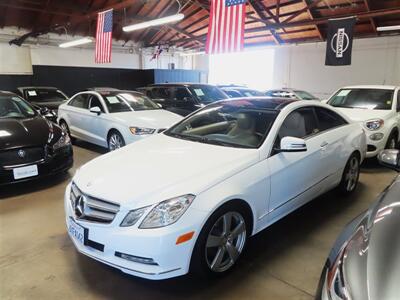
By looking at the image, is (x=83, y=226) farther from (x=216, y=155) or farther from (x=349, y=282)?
(x=349, y=282)

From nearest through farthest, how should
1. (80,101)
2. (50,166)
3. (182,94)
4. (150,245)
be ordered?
(150,245)
(50,166)
(80,101)
(182,94)

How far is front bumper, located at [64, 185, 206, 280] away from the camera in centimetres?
190

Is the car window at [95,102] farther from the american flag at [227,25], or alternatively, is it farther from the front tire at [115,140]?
the american flag at [227,25]

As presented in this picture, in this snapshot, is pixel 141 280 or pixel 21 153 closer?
pixel 141 280

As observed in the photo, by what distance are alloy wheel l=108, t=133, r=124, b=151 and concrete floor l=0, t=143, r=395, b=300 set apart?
196cm

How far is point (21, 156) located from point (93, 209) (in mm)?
2276

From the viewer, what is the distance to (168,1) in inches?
502

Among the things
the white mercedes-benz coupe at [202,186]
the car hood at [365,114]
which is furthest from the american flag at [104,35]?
the white mercedes-benz coupe at [202,186]

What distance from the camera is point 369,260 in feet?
4.24

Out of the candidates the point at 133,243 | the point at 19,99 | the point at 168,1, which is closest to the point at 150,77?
the point at 168,1

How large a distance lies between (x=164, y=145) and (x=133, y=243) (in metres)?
1.17

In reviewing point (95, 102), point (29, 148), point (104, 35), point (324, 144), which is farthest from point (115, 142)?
point (104, 35)

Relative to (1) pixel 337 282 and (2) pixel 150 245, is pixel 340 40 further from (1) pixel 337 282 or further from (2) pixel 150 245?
(1) pixel 337 282

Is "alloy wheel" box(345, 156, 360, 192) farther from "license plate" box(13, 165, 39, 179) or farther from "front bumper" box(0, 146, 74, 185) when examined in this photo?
"license plate" box(13, 165, 39, 179)
